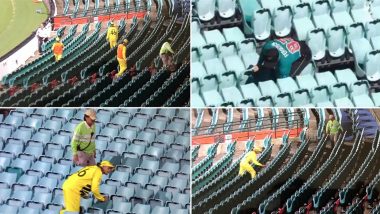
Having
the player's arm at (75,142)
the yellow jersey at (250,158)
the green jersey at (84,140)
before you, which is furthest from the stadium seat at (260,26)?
the player's arm at (75,142)

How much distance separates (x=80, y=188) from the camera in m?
10.2

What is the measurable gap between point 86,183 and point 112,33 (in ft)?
5.79

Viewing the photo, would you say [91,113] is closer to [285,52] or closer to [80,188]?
[80,188]

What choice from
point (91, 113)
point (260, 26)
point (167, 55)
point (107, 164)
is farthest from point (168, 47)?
point (107, 164)

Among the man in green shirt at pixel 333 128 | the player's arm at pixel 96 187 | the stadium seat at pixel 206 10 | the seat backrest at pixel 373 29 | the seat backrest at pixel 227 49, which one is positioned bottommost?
the player's arm at pixel 96 187

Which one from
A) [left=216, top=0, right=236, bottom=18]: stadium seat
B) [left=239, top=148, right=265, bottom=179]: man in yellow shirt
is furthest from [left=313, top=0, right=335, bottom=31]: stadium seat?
[left=239, top=148, right=265, bottom=179]: man in yellow shirt

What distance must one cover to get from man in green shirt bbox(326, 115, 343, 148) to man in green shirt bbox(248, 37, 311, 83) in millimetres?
555

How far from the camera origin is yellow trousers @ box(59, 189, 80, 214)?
10102 mm

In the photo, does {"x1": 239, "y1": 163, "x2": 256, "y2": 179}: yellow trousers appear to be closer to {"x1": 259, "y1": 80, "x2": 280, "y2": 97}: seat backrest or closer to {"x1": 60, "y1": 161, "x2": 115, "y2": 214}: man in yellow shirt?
{"x1": 259, "y1": 80, "x2": 280, "y2": 97}: seat backrest

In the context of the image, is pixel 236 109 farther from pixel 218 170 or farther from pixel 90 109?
pixel 90 109

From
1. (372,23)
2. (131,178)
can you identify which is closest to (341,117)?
(372,23)

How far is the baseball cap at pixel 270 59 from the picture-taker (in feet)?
35.5

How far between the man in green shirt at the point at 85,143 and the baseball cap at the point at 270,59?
5.66 ft

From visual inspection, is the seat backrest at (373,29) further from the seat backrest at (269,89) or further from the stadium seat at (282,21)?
the seat backrest at (269,89)
